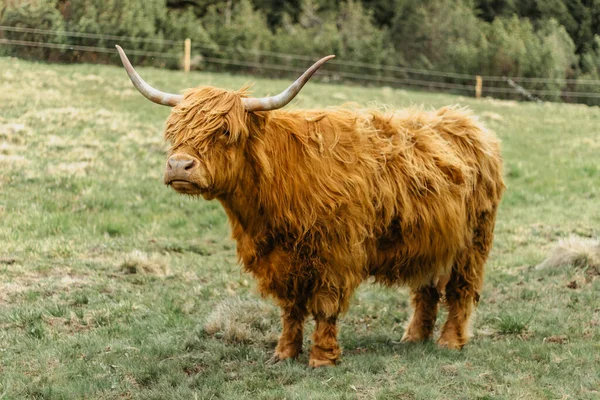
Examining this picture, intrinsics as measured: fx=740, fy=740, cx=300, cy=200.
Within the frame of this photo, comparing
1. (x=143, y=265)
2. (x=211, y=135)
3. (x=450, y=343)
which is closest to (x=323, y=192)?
(x=211, y=135)

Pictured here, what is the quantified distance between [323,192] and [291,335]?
1108 mm

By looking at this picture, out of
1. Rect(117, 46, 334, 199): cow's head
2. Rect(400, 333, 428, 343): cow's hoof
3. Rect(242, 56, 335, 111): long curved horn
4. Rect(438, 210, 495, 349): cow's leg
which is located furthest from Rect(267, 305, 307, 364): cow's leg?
Rect(242, 56, 335, 111): long curved horn

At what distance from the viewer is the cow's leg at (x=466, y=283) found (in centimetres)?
590

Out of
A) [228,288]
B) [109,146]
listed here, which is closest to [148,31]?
[109,146]

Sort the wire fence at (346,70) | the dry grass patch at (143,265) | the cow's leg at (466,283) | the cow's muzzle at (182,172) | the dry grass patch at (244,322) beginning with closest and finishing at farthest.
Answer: the cow's muzzle at (182,172), the dry grass patch at (244,322), the cow's leg at (466,283), the dry grass patch at (143,265), the wire fence at (346,70)

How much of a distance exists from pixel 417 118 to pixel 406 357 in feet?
6.31

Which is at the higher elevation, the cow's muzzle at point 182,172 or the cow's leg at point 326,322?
the cow's muzzle at point 182,172

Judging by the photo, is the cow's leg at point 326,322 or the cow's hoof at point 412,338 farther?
the cow's hoof at point 412,338

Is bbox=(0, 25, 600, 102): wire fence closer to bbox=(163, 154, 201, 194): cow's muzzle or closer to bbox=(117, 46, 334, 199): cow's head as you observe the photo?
bbox=(117, 46, 334, 199): cow's head

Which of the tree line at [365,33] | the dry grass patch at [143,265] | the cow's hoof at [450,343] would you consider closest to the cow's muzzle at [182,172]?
the cow's hoof at [450,343]

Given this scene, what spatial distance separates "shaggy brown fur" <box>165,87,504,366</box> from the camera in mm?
4816

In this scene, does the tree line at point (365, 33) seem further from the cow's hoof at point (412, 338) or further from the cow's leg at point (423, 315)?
the cow's hoof at point (412, 338)

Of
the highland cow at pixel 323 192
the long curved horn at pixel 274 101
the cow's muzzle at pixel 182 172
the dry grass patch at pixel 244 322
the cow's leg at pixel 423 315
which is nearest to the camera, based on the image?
the cow's muzzle at pixel 182 172

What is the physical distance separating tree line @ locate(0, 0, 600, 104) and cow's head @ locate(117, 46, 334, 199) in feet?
48.7
